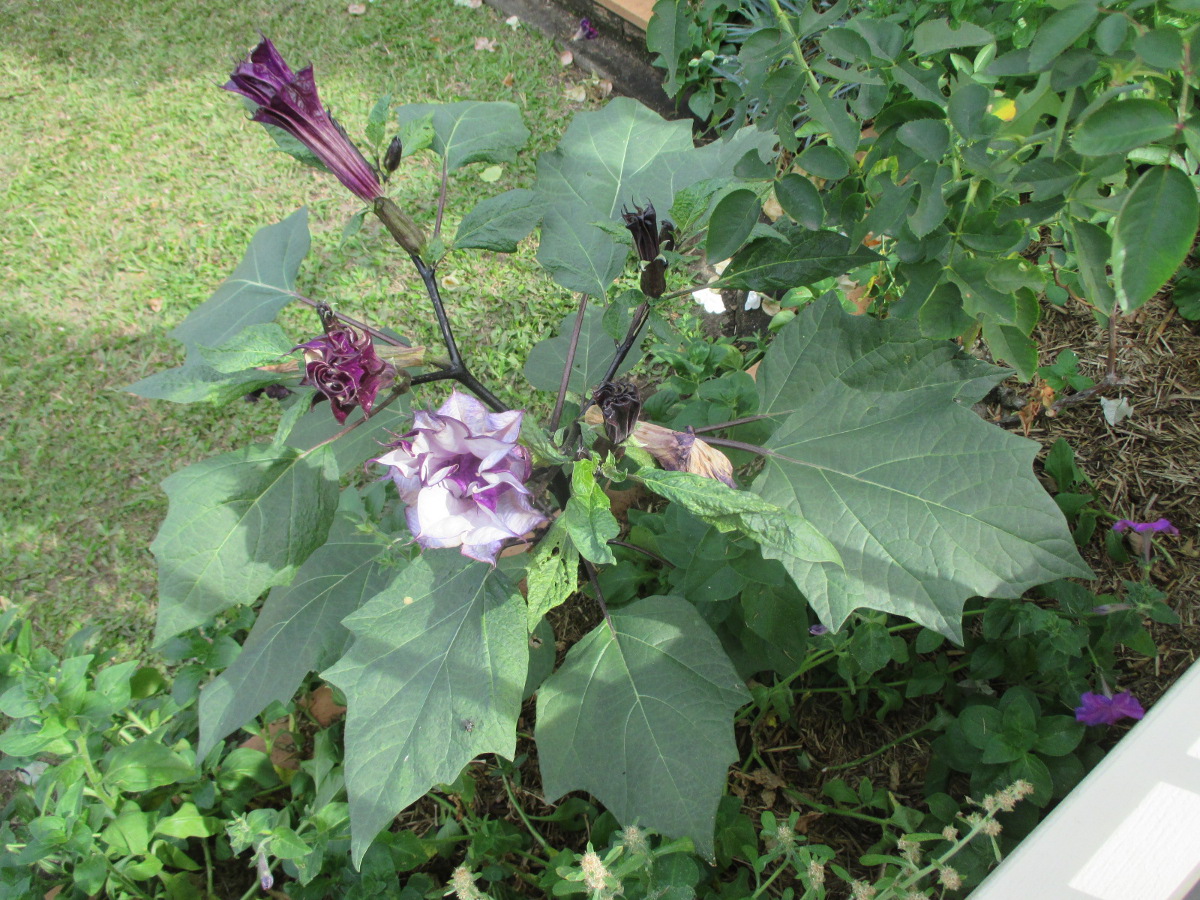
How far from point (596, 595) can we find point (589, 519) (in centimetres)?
58

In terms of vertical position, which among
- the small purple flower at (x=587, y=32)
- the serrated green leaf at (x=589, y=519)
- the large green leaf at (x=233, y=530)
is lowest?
the large green leaf at (x=233, y=530)

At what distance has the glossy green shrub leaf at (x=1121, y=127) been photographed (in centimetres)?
73

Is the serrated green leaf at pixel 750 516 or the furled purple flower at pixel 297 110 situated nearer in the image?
the serrated green leaf at pixel 750 516

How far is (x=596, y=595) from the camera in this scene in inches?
57.9

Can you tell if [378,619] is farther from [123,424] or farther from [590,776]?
[123,424]

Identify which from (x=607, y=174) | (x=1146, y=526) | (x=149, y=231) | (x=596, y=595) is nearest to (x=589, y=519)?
(x=596, y=595)

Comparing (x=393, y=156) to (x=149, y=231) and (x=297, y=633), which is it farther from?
(x=149, y=231)

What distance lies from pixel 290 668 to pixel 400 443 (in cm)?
55

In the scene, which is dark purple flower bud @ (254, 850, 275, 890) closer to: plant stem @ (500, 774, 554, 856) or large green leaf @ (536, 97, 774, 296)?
plant stem @ (500, 774, 554, 856)

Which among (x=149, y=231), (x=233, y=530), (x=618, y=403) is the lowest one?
(x=149, y=231)

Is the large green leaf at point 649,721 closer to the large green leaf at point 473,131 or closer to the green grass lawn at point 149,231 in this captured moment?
the large green leaf at point 473,131

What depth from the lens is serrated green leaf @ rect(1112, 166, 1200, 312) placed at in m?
0.71

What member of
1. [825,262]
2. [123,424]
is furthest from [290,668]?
[123,424]

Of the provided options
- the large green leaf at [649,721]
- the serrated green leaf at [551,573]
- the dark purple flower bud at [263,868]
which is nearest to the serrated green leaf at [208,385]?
the serrated green leaf at [551,573]
